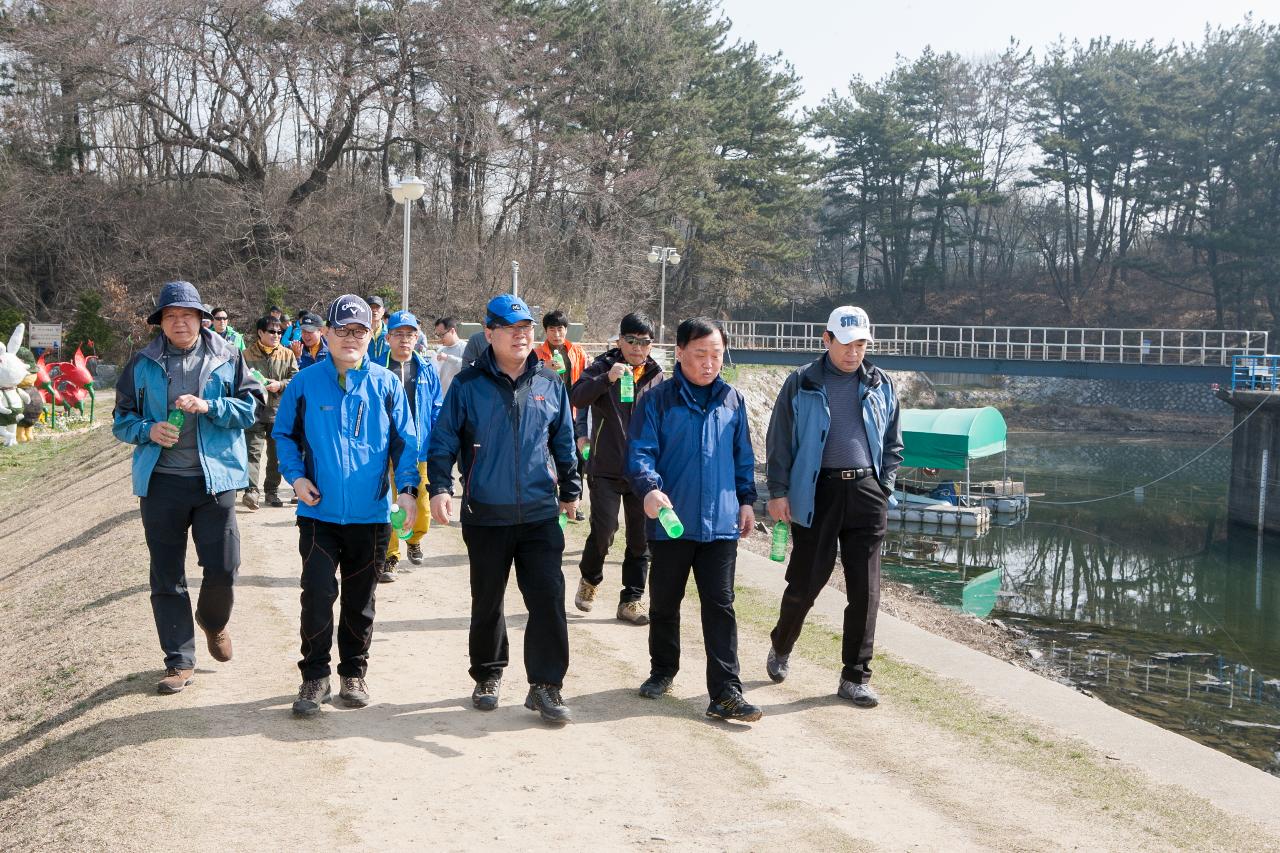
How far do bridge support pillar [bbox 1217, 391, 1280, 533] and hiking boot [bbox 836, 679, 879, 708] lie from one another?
25.3 m

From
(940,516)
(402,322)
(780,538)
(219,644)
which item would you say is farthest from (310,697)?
(940,516)

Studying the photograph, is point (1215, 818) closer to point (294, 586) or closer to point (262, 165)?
point (294, 586)

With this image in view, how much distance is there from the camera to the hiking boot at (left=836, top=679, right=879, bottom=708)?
5.80m

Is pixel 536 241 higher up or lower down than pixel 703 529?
higher up

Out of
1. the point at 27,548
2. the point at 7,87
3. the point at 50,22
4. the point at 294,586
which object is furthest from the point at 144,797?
the point at 7,87

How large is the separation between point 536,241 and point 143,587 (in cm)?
3715

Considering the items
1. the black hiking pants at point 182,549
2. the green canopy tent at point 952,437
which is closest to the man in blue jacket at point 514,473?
the black hiking pants at point 182,549

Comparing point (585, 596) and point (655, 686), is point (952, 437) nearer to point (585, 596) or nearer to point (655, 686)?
point (585, 596)

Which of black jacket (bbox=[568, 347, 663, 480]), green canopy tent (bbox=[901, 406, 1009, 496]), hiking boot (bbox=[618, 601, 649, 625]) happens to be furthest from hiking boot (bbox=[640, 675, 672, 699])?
green canopy tent (bbox=[901, 406, 1009, 496])

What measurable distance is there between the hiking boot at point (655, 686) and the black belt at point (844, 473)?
132 cm

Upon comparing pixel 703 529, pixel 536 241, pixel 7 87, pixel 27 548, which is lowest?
pixel 27 548

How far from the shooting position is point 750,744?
5.10m

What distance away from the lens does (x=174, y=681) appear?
17.3ft

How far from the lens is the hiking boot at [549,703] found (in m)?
5.09
